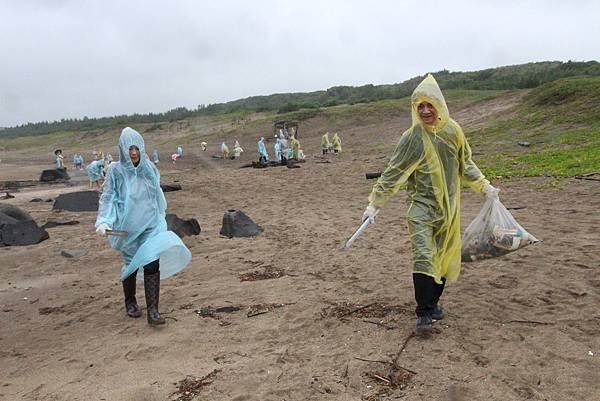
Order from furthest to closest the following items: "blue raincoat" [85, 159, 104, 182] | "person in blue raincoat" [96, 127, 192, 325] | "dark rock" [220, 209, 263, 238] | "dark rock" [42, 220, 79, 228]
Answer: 1. "blue raincoat" [85, 159, 104, 182]
2. "dark rock" [42, 220, 79, 228]
3. "dark rock" [220, 209, 263, 238]
4. "person in blue raincoat" [96, 127, 192, 325]

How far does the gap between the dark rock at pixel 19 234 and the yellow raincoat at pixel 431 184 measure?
6385mm

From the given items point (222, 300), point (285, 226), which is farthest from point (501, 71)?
point (222, 300)

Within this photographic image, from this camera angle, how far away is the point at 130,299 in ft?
15.7

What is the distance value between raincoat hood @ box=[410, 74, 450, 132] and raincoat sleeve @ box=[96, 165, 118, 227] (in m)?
2.51

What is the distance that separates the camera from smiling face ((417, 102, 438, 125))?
12.6ft

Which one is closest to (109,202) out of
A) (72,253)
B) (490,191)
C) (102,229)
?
(102,229)

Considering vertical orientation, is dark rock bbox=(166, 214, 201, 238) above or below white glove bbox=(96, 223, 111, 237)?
below

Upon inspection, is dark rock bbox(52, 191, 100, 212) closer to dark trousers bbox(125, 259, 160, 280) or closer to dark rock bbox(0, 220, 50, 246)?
dark rock bbox(0, 220, 50, 246)

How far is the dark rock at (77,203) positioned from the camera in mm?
11766

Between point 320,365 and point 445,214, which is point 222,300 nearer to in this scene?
point 320,365

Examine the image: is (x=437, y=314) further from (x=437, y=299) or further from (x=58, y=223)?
(x=58, y=223)

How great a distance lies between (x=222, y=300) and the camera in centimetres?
507

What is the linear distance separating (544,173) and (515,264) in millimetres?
6343

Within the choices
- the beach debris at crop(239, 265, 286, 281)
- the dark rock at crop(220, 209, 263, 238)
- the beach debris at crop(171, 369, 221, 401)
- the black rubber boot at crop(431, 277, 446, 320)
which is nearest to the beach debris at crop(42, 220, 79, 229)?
the dark rock at crop(220, 209, 263, 238)
